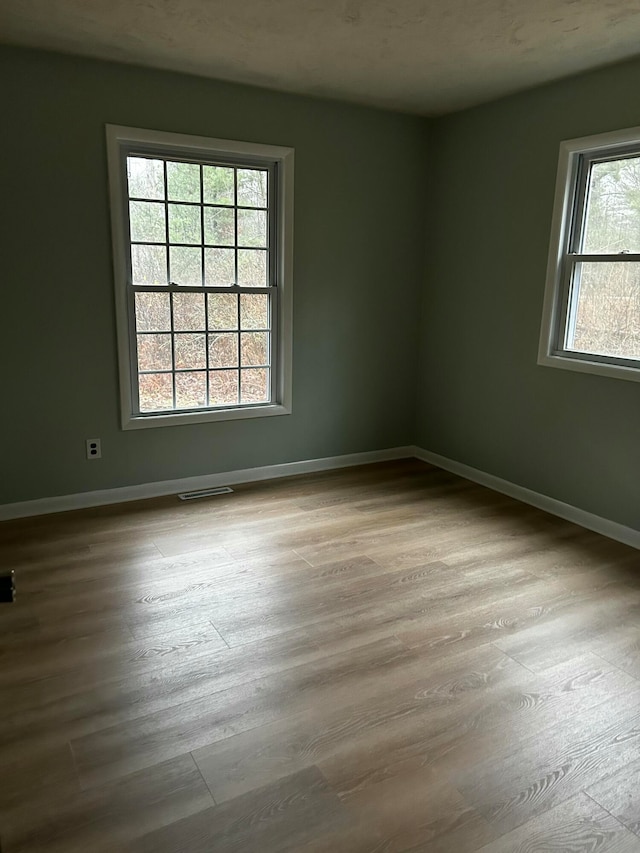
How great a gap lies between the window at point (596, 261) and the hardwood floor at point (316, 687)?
3.46 ft

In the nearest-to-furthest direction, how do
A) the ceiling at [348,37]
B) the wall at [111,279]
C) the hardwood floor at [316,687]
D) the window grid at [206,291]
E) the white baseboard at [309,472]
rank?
the hardwood floor at [316,687]
the ceiling at [348,37]
the wall at [111,279]
the white baseboard at [309,472]
the window grid at [206,291]

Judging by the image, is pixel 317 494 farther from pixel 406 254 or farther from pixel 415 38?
pixel 415 38

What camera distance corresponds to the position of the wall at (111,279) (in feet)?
11.2

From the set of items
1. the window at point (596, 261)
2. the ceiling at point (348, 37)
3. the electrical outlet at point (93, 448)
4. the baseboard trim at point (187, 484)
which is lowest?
the baseboard trim at point (187, 484)

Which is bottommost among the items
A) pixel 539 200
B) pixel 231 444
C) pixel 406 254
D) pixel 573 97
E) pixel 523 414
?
pixel 231 444

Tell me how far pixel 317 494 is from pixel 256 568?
3.69ft

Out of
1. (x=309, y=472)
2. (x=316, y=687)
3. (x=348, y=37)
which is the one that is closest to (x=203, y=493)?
(x=309, y=472)

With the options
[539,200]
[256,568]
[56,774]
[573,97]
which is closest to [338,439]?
[256,568]

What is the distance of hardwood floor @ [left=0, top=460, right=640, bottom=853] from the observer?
1.72 metres

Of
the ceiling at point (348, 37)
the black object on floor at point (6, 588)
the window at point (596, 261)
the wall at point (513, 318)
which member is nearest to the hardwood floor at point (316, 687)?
the wall at point (513, 318)

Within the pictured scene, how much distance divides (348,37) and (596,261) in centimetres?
178

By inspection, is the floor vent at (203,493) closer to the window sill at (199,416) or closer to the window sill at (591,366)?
the window sill at (199,416)

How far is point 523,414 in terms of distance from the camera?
413 cm

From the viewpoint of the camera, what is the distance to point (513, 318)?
13.6ft
